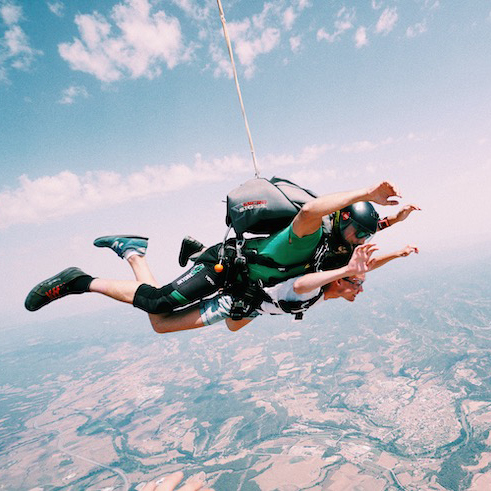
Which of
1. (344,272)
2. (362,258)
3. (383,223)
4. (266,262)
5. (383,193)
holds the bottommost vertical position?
(344,272)

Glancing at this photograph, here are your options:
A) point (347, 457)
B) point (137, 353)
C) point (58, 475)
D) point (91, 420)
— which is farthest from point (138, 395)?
point (347, 457)

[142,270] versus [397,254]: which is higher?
[142,270]

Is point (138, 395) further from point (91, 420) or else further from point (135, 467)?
point (135, 467)

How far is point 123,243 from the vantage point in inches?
157

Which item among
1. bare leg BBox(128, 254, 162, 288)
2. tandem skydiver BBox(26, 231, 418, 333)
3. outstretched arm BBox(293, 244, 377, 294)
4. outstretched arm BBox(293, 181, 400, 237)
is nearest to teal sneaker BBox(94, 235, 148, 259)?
tandem skydiver BBox(26, 231, 418, 333)

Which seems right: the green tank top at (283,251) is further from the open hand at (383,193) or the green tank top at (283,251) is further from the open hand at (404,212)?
the open hand at (404,212)

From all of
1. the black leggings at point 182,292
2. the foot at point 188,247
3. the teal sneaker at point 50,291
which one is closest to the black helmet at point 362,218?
the black leggings at point 182,292

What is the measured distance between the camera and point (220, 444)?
55.9m

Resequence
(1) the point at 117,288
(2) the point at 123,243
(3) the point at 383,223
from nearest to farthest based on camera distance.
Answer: (3) the point at 383,223, (1) the point at 117,288, (2) the point at 123,243

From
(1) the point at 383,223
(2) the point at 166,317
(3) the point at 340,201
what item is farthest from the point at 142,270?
(1) the point at 383,223

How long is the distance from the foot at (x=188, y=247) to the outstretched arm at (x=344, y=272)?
6.49 feet

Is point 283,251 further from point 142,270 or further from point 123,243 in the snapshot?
point 123,243

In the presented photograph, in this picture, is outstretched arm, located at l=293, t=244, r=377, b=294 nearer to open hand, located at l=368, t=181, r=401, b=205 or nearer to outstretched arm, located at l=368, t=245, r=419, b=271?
outstretched arm, located at l=368, t=245, r=419, b=271

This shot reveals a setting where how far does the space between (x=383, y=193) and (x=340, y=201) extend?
1.05 ft
